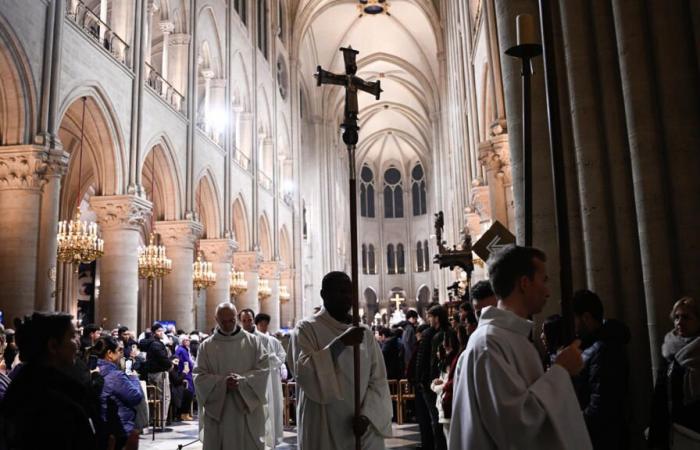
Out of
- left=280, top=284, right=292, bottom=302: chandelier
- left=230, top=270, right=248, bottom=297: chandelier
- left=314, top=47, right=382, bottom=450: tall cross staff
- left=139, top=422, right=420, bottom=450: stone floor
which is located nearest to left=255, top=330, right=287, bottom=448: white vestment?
left=139, top=422, right=420, bottom=450: stone floor

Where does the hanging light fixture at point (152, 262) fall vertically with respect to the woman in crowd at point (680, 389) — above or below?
above

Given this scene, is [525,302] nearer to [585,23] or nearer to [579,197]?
[579,197]

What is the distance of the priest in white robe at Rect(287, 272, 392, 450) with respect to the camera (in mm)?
3586

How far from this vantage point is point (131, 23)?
1315 cm

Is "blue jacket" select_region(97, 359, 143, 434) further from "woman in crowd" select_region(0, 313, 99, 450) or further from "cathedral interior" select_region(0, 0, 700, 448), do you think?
"cathedral interior" select_region(0, 0, 700, 448)

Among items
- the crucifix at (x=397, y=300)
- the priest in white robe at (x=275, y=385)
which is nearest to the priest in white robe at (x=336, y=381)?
the priest in white robe at (x=275, y=385)

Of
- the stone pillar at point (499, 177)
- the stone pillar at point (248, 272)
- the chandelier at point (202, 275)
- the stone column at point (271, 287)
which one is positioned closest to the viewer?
the stone pillar at point (499, 177)

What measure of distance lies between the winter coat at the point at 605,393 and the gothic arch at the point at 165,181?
501 inches

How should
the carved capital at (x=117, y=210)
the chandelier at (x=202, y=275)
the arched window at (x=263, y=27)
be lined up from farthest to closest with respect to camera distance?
the arched window at (x=263, y=27) → the chandelier at (x=202, y=275) → the carved capital at (x=117, y=210)

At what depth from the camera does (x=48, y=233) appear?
32.2 feet

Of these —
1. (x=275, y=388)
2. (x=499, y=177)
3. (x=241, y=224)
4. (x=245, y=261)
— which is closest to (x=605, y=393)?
(x=275, y=388)

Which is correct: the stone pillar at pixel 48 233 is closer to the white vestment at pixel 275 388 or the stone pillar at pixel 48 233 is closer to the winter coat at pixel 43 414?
the white vestment at pixel 275 388

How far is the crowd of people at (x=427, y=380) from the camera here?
2076 millimetres

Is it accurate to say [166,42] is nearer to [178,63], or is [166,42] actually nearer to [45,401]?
[178,63]
